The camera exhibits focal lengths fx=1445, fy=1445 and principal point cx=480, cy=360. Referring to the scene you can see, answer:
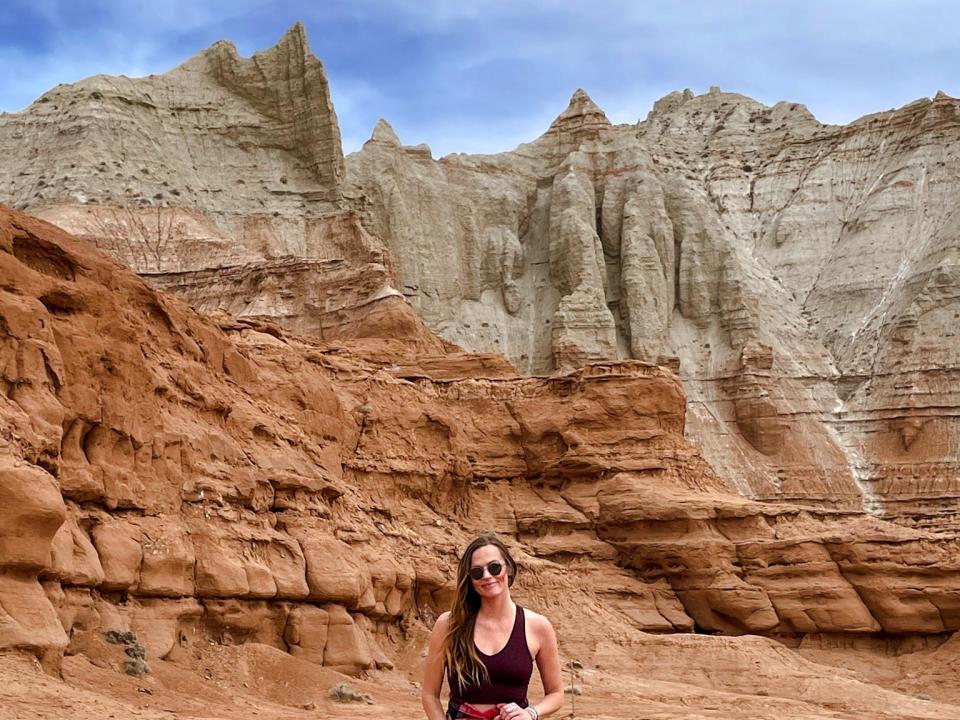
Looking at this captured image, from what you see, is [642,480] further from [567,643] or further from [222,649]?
[222,649]

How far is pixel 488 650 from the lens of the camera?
7594 mm

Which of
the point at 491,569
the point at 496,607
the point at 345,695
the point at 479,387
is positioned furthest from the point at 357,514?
the point at 491,569

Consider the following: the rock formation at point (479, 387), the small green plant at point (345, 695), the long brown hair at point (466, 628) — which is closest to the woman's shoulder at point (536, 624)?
the long brown hair at point (466, 628)

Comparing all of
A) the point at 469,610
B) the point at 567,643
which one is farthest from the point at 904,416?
the point at 469,610

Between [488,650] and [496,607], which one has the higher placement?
[496,607]

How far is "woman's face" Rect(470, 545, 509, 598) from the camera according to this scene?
25.1 ft

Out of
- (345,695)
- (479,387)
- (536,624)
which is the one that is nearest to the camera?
(536,624)

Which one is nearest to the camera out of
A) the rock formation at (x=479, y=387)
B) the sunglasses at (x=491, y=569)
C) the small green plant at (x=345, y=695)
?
the sunglasses at (x=491, y=569)

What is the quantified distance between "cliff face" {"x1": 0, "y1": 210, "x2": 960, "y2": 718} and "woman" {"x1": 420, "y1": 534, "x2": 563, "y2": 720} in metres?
9.56

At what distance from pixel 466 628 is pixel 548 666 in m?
0.49

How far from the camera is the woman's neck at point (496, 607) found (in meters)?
7.72

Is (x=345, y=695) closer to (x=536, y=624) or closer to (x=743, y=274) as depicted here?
(x=536, y=624)

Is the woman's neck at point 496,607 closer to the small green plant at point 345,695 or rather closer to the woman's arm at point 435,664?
the woman's arm at point 435,664

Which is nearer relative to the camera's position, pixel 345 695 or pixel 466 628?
pixel 466 628
